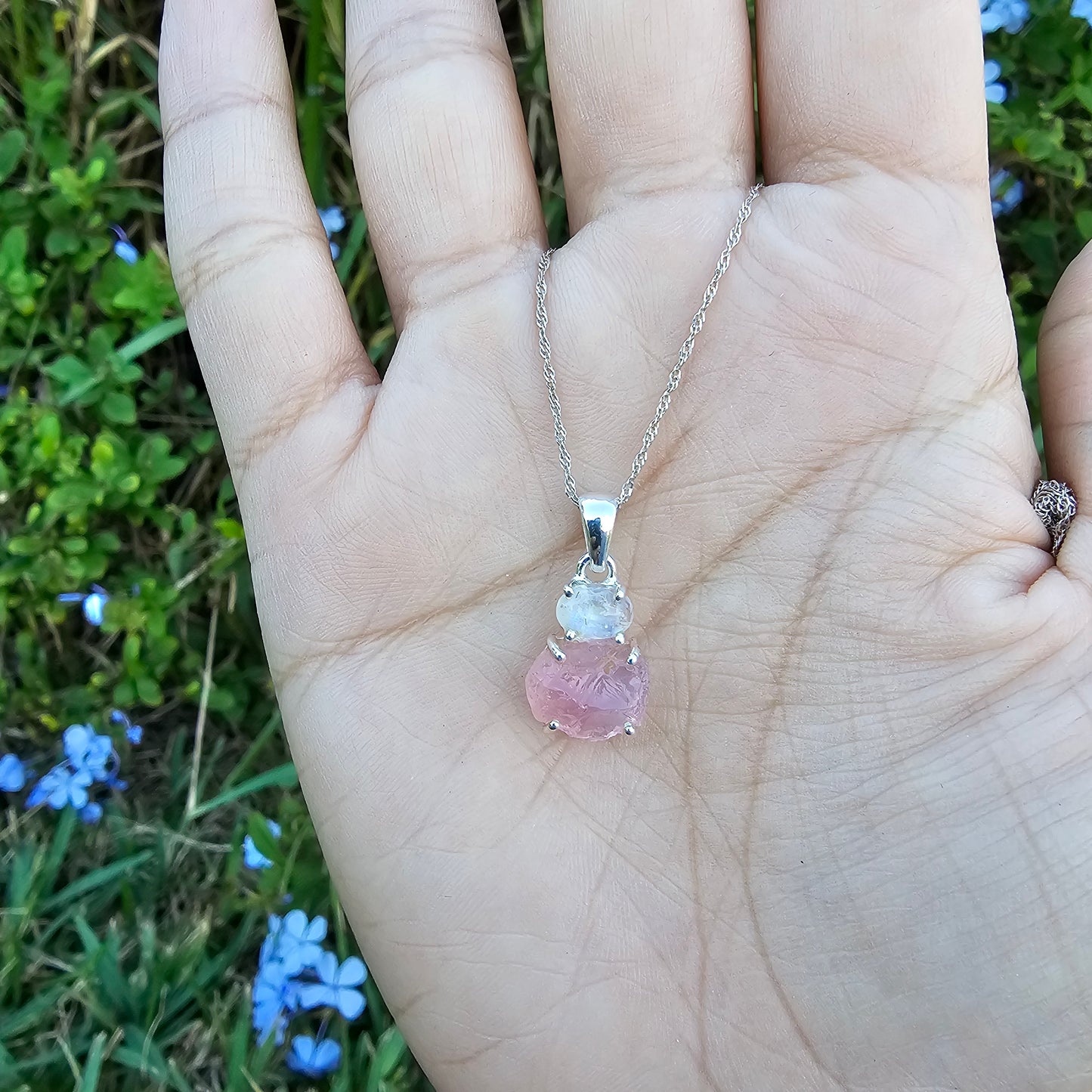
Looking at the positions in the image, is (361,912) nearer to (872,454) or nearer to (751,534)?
(751,534)

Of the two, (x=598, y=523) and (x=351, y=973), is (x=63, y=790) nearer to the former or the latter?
(x=351, y=973)

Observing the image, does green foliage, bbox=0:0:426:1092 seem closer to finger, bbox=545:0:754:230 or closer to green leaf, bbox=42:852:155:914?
green leaf, bbox=42:852:155:914

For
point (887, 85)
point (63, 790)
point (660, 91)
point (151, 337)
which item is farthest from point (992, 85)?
point (63, 790)

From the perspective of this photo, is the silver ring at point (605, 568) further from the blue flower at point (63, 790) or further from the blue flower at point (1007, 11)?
the blue flower at point (1007, 11)

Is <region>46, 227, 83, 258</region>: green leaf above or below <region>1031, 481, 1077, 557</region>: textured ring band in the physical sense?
above

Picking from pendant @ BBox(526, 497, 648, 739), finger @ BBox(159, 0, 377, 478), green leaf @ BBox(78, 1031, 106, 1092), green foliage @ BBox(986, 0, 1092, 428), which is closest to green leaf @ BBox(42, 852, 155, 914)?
green leaf @ BBox(78, 1031, 106, 1092)

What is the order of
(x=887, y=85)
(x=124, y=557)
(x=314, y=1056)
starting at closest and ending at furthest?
(x=887, y=85), (x=314, y=1056), (x=124, y=557)

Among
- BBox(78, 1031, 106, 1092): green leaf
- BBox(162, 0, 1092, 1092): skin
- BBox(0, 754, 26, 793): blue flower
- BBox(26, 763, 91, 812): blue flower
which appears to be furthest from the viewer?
BBox(0, 754, 26, 793): blue flower
